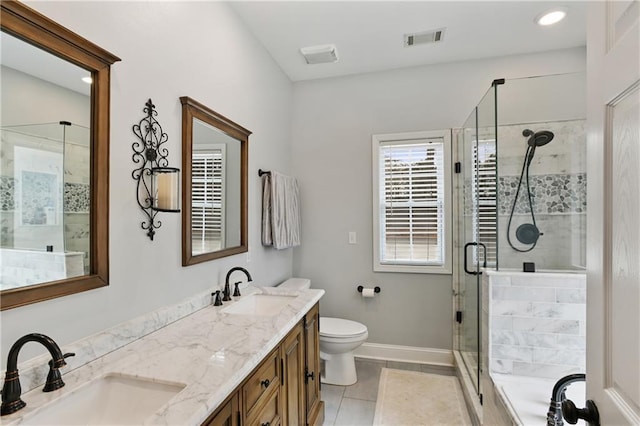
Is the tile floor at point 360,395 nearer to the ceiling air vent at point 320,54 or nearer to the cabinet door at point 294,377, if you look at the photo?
the cabinet door at point 294,377

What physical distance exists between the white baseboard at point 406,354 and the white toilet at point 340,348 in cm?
48

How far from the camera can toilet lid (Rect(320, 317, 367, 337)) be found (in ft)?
8.49

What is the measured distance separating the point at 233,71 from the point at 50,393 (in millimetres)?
2018

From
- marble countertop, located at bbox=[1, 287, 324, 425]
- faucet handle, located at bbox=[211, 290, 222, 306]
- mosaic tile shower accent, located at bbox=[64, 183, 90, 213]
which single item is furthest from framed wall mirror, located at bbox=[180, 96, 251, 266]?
mosaic tile shower accent, located at bbox=[64, 183, 90, 213]

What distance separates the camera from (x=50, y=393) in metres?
0.96

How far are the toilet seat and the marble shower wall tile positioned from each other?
37.5 inches

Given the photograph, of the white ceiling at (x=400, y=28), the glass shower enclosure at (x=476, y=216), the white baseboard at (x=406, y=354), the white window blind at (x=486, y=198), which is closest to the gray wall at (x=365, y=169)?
the white baseboard at (x=406, y=354)

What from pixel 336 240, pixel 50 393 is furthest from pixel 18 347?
pixel 336 240

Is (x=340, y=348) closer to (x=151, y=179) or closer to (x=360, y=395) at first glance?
(x=360, y=395)

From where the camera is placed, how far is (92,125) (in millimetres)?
1227

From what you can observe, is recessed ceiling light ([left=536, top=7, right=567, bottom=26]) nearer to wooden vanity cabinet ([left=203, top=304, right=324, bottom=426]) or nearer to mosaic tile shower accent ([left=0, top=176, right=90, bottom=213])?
wooden vanity cabinet ([left=203, top=304, right=324, bottom=426])

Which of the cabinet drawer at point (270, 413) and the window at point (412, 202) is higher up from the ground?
the window at point (412, 202)

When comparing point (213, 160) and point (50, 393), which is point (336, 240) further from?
point (50, 393)

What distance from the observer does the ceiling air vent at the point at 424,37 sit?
2578 mm
